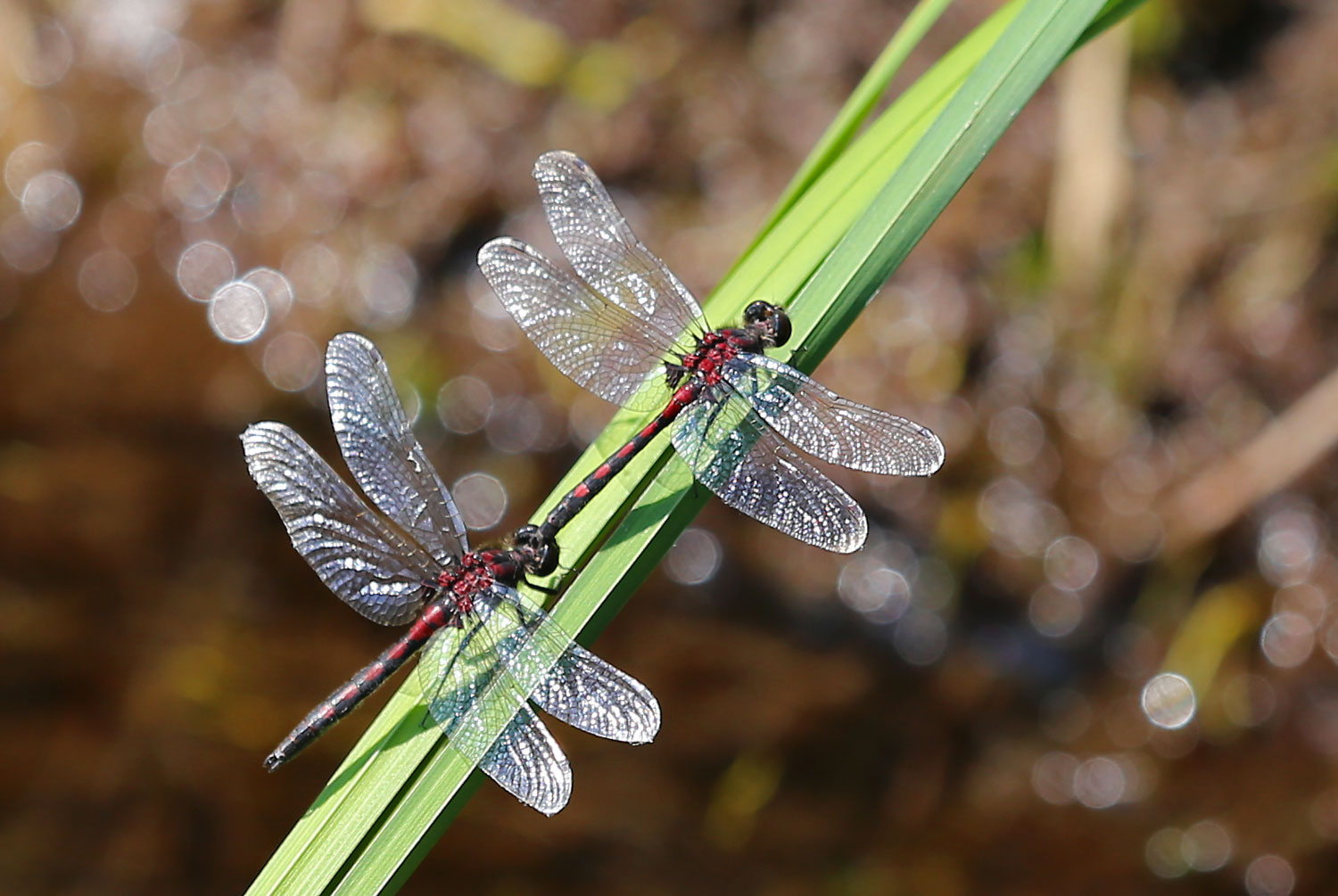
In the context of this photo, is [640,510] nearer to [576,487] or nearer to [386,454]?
[576,487]

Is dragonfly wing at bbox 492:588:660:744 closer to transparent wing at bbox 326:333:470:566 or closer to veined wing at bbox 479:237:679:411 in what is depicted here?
transparent wing at bbox 326:333:470:566

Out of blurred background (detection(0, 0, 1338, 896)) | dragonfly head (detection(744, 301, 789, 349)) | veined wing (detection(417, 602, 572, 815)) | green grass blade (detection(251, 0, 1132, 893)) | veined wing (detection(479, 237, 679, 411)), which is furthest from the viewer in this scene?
blurred background (detection(0, 0, 1338, 896))

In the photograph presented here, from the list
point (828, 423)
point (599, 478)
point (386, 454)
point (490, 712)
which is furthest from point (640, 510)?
point (386, 454)

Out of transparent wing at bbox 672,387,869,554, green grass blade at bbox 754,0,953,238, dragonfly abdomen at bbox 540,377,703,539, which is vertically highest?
green grass blade at bbox 754,0,953,238

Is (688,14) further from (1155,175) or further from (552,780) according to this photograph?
(552,780)

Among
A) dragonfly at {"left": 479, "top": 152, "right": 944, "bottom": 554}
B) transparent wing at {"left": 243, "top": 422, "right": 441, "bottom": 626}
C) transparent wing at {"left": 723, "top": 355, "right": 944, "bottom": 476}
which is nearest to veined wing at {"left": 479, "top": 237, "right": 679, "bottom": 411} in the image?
dragonfly at {"left": 479, "top": 152, "right": 944, "bottom": 554}

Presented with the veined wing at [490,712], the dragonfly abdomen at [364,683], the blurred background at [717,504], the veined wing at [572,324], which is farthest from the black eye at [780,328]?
the blurred background at [717,504]
